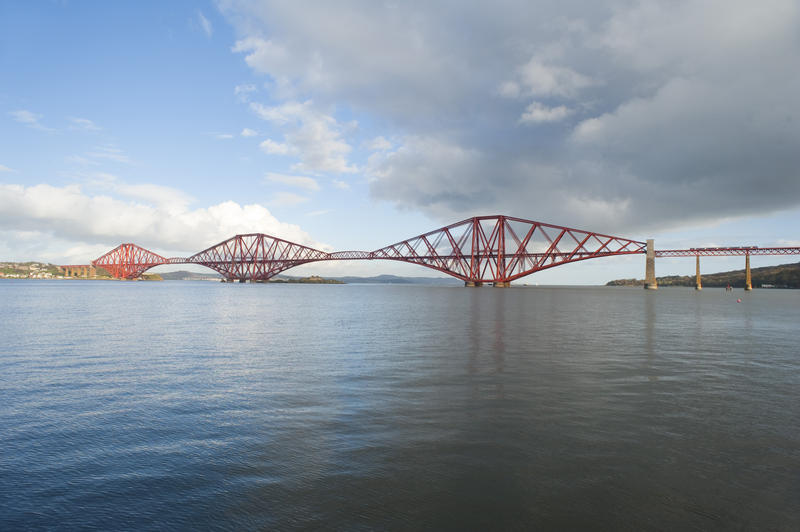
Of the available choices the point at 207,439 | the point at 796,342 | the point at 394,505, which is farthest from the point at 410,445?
the point at 796,342

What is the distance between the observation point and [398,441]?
778cm

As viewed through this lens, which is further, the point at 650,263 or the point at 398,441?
the point at 650,263

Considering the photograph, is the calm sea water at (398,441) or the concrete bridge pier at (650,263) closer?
the calm sea water at (398,441)

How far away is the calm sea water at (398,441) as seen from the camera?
542cm

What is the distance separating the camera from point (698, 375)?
539 inches

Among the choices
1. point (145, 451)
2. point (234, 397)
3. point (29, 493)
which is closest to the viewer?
point (29, 493)

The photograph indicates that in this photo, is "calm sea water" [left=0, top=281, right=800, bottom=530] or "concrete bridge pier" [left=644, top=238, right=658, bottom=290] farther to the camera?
"concrete bridge pier" [left=644, top=238, right=658, bottom=290]

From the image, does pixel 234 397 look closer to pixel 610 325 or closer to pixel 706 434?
pixel 706 434

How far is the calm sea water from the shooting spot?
5.42 metres

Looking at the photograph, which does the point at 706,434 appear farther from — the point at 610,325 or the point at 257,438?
the point at 610,325

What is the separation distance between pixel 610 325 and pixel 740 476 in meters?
25.0

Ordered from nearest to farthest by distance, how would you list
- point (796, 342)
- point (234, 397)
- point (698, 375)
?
point (234, 397), point (698, 375), point (796, 342)

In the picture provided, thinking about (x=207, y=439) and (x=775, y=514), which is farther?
(x=207, y=439)

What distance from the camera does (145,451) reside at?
7438 millimetres
